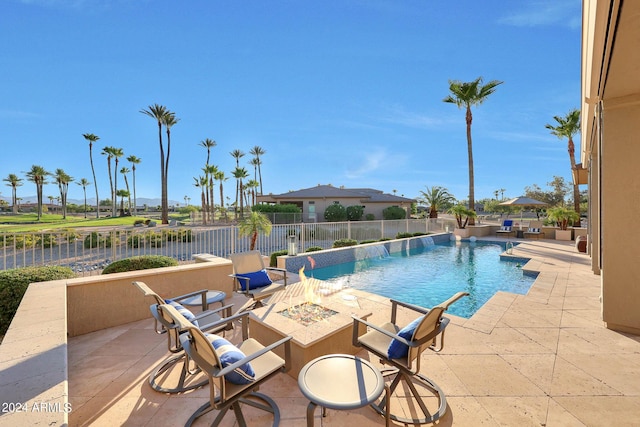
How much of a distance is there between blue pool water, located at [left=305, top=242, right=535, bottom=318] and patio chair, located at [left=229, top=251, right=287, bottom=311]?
295 centimetres

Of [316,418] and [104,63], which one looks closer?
[316,418]

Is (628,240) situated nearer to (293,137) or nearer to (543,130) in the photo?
(543,130)

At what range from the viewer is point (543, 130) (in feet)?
63.4

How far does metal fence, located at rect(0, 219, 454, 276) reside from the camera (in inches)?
202

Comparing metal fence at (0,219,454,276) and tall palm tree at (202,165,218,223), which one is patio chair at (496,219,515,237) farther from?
tall palm tree at (202,165,218,223)

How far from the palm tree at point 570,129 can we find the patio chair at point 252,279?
2187 centimetres

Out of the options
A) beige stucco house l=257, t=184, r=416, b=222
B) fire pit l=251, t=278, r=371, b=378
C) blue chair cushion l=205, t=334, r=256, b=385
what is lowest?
fire pit l=251, t=278, r=371, b=378

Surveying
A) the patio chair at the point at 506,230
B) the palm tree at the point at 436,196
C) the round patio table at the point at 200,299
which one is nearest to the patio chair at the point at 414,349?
the round patio table at the point at 200,299

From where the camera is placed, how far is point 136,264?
494cm

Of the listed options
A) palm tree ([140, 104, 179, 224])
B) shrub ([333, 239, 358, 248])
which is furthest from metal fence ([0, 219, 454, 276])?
palm tree ([140, 104, 179, 224])

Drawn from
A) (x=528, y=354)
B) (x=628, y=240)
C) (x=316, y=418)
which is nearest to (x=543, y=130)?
(x=628, y=240)

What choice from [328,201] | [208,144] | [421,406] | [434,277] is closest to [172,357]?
[421,406]

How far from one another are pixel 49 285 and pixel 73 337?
840 mm

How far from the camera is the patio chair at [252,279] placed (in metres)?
4.52
